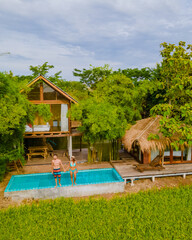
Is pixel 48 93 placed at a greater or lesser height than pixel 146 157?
greater

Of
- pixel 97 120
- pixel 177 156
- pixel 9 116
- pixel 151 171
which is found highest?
pixel 9 116

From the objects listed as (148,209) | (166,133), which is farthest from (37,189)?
(166,133)

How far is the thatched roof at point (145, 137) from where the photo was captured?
1305cm

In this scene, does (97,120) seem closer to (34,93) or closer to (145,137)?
(145,137)

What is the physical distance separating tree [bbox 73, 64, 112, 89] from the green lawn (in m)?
24.2

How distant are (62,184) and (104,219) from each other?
3.69 meters

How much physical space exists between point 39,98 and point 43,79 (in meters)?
1.45

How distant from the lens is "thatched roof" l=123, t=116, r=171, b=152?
514 inches

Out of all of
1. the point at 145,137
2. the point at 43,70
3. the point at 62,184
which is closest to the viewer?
the point at 62,184

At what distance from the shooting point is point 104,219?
8773 mm

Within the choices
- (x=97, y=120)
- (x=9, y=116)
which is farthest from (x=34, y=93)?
(x=97, y=120)

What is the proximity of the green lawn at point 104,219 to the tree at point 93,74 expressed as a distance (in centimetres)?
2422

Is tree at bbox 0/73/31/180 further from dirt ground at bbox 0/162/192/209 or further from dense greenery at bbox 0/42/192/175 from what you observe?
dirt ground at bbox 0/162/192/209

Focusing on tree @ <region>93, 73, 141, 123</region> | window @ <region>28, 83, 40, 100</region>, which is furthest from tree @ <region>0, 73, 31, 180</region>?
tree @ <region>93, 73, 141, 123</region>
